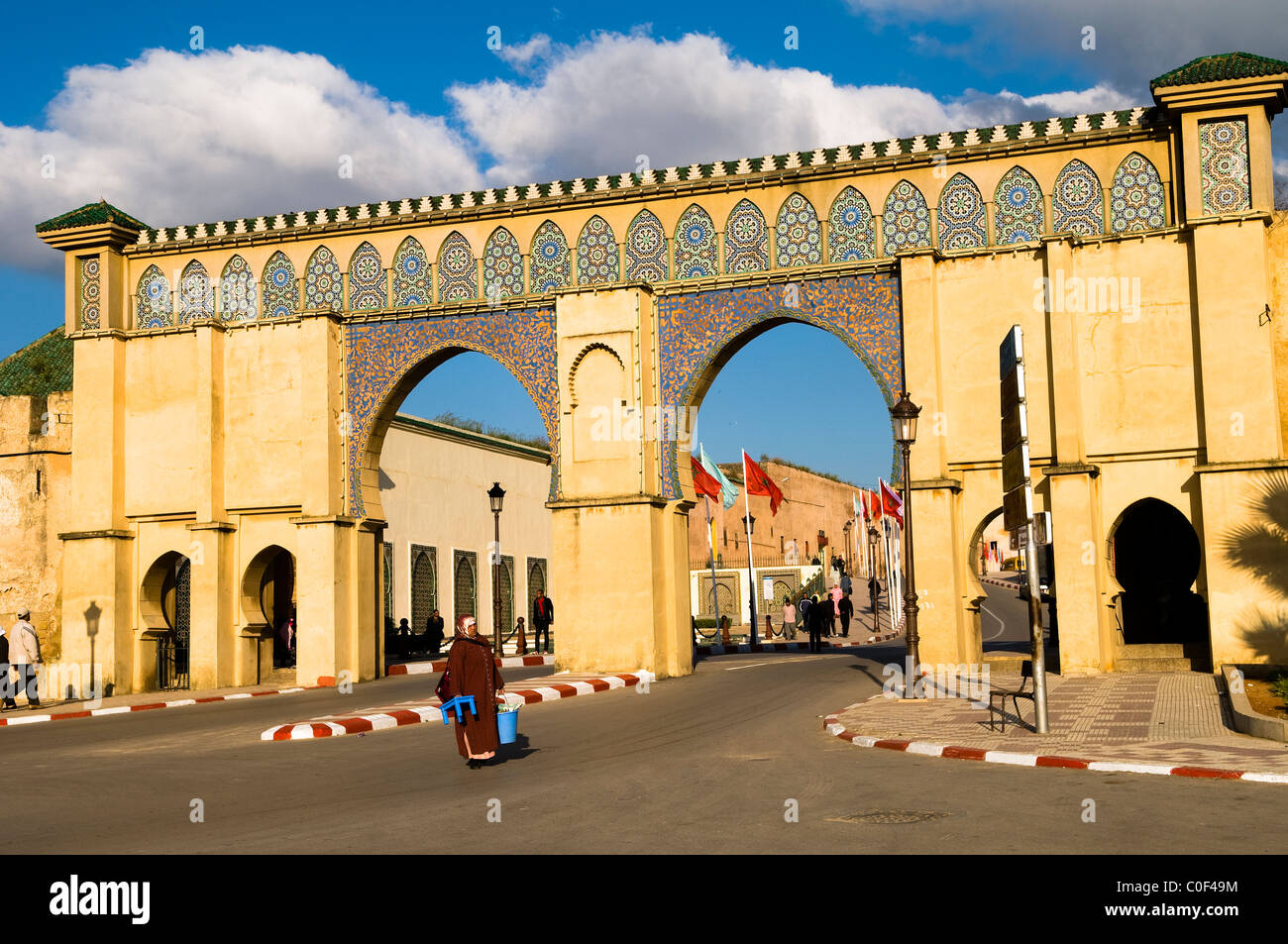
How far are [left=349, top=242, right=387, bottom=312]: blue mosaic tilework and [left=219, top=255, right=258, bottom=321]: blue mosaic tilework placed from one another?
186 cm

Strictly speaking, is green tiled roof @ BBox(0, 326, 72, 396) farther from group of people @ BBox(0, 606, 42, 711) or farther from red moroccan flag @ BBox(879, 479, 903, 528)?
red moroccan flag @ BBox(879, 479, 903, 528)

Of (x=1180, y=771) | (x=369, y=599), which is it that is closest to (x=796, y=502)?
(x=369, y=599)

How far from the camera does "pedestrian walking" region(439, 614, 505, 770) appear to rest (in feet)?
36.0

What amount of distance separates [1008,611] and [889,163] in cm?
3287

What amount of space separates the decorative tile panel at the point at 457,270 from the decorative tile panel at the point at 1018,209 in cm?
835

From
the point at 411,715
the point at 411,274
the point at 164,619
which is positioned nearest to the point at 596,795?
the point at 411,715

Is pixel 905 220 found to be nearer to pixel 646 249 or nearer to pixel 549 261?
pixel 646 249

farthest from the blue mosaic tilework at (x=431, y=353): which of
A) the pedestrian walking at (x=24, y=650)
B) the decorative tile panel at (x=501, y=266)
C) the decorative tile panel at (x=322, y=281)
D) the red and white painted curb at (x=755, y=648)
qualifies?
the red and white painted curb at (x=755, y=648)

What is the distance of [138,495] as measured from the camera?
23531 mm

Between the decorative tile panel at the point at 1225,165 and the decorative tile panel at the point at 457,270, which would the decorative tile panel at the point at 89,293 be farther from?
the decorative tile panel at the point at 1225,165

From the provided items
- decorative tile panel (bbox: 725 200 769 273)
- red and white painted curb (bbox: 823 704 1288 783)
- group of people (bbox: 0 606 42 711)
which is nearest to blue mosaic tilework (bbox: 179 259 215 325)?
group of people (bbox: 0 606 42 711)

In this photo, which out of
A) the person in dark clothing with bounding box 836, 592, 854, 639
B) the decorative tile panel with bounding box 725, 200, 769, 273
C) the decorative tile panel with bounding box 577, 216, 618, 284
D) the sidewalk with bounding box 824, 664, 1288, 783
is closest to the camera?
the sidewalk with bounding box 824, 664, 1288, 783

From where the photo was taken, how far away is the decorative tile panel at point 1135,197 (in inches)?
752
